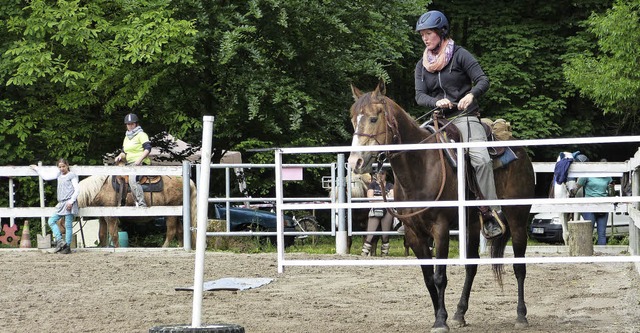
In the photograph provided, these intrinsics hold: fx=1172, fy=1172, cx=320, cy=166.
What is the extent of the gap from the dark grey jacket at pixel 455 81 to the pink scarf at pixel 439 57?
0.05 metres

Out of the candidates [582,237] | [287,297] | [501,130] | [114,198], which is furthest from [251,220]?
[501,130]

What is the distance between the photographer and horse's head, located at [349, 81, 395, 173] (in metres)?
8.86

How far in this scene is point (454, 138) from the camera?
9.71 meters

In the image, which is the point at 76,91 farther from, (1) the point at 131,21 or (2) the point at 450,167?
(2) the point at 450,167

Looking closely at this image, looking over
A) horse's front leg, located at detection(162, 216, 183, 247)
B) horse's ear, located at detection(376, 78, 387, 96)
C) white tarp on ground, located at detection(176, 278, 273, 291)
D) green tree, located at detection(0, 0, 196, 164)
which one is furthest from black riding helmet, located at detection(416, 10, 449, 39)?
green tree, located at detection(0, 0, 196, 164)

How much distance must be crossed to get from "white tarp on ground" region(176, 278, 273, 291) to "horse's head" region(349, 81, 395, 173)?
13.2 feet

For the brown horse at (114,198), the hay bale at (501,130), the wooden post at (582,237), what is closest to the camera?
the hay bale at (501,130)

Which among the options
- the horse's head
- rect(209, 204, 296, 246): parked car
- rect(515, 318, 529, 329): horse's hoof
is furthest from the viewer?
rect(209, 204, 296, 246): parked car

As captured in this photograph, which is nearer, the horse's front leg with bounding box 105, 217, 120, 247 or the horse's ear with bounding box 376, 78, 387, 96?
the horse's ear with bounding box 376, 78, 387, 96

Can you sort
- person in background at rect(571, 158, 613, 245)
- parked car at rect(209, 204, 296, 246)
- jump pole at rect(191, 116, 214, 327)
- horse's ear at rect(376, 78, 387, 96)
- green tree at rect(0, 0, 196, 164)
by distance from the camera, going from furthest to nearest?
1. green tree at rect(0, 0, 196, 164)
2. parked car at rect(209, 204, 296, 246)
3. person in background at rect(571, 158, 613, 245)
4. horse's ear at rect(376, 78, 387, 96)
5. jump pole at rect(191, 116, 214, 327)

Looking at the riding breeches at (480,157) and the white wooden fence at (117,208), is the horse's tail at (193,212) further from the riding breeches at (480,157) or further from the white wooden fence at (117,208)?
the riding breeches at (480,157)

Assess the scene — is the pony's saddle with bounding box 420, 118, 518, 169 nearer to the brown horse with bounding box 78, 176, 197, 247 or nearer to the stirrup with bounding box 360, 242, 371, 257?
the stirrup with bounding box 360, 242, 371, 257

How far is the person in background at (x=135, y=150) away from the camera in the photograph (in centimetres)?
1859

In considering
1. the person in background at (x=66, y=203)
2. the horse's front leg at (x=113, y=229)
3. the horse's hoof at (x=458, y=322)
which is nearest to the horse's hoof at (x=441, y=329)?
the horse's hoof at (x=458, y=322)
